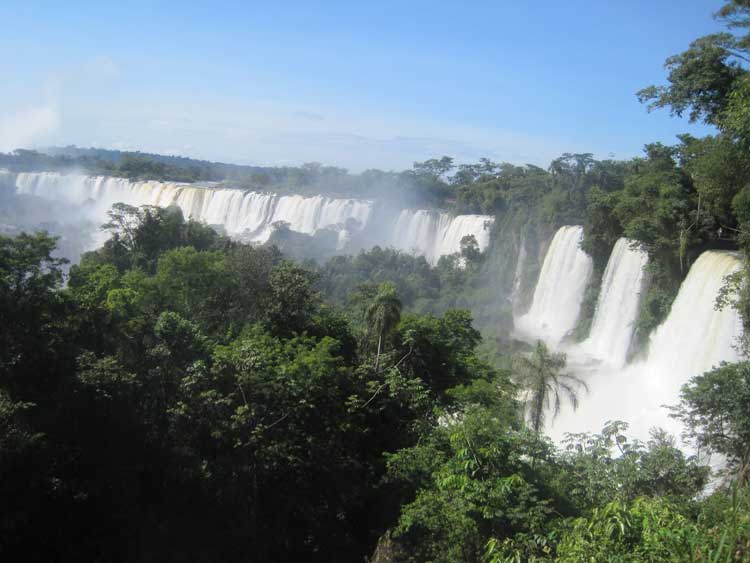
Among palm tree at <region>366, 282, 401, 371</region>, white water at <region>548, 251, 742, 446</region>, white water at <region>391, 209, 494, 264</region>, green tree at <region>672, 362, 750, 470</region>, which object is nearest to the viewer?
green tree at <region>672, 362, 750, 470</region>

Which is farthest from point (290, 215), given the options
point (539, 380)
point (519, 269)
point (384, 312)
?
point (384, 312)

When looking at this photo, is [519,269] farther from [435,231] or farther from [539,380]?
[539,380]

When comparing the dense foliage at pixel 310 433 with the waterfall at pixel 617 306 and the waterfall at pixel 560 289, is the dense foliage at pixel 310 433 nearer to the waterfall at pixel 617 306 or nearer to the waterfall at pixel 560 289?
the waterfall at pixel 617 306

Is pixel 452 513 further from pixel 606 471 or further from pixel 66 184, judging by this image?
pixel 66 184

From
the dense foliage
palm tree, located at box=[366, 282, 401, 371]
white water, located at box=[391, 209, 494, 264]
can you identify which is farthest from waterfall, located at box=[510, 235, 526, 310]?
palm tree, located at box=[366, 282, 401, 371]

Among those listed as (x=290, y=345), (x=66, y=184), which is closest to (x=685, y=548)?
(x=290, y=345)

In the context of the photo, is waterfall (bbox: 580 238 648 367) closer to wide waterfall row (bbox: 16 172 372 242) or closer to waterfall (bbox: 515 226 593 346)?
waterfall (bbox: 515 226 593 346)
